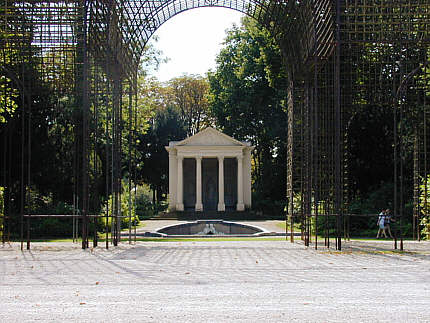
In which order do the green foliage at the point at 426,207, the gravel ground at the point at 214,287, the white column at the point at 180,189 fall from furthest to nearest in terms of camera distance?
1. the white column at the point at 180,189
2. the green foliage at the point at 426,207
3. the gravel ground at the point at 214,287

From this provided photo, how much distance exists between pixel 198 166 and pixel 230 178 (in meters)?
A: 4.98

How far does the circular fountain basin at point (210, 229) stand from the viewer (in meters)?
33.2

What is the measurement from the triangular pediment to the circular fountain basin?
12.8 meters

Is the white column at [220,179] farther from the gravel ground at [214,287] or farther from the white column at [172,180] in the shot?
the gravel ground at [214,287]

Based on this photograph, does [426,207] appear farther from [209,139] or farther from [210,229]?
[209,139]

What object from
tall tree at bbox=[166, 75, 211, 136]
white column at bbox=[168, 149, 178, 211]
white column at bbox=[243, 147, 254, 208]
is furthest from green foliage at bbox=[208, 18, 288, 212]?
tall tree at bbox=[166, 75, 211, 136]

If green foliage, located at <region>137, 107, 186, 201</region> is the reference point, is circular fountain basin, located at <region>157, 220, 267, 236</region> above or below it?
below

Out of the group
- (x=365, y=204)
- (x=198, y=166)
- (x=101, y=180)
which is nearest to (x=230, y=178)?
(x=198, y=166)

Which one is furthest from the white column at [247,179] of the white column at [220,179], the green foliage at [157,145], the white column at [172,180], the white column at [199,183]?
the green foliage at [157,145]

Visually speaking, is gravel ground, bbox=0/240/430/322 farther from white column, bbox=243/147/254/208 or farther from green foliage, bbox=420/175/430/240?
white column, bbox=243/147/254/208

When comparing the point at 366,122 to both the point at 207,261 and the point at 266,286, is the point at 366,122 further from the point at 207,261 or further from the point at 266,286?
the point at 266,286

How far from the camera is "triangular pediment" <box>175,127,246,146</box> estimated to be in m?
51.2

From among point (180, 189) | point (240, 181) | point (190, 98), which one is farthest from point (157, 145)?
point (240, 181)

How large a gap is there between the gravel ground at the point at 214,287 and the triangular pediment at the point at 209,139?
34421mm
